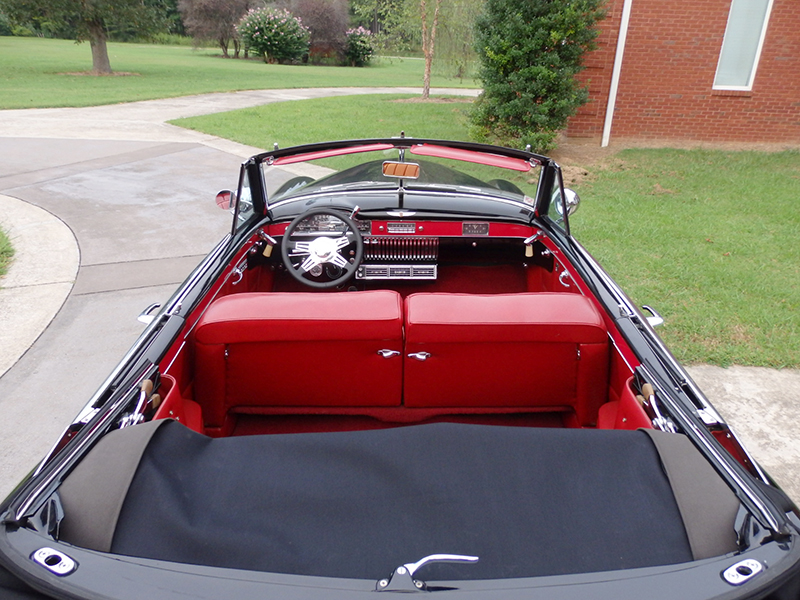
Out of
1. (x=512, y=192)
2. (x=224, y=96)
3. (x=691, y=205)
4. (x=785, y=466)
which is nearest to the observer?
(x=785, y=466)

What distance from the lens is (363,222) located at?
3.55 meters

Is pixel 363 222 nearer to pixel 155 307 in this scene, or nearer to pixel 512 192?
pixel 512 192

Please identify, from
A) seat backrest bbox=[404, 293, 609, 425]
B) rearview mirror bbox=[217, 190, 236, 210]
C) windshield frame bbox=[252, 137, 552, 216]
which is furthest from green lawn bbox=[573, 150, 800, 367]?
rearview mirror bbox=[217, 190, 236, 210]

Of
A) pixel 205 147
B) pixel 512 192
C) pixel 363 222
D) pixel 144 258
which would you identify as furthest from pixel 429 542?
pixel 205 147

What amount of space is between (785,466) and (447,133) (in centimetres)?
984

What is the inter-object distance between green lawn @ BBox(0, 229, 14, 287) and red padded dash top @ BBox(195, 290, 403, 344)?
4321 mm

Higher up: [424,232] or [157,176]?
[424,232]

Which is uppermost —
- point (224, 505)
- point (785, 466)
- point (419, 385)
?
point (224, 505)

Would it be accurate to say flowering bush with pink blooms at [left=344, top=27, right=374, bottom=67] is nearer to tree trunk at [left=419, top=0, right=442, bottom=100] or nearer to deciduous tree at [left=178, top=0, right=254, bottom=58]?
deciduous tree at [left=178, top=0, right=254, bottom=58]

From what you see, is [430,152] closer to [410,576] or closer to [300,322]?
[300,322]

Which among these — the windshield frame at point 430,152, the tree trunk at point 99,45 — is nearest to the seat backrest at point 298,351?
the windshield frame at point 430,152

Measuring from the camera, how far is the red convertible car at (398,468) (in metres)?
1.08

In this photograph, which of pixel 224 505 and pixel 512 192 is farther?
pixel 512 192

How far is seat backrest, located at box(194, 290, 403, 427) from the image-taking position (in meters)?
2.08
